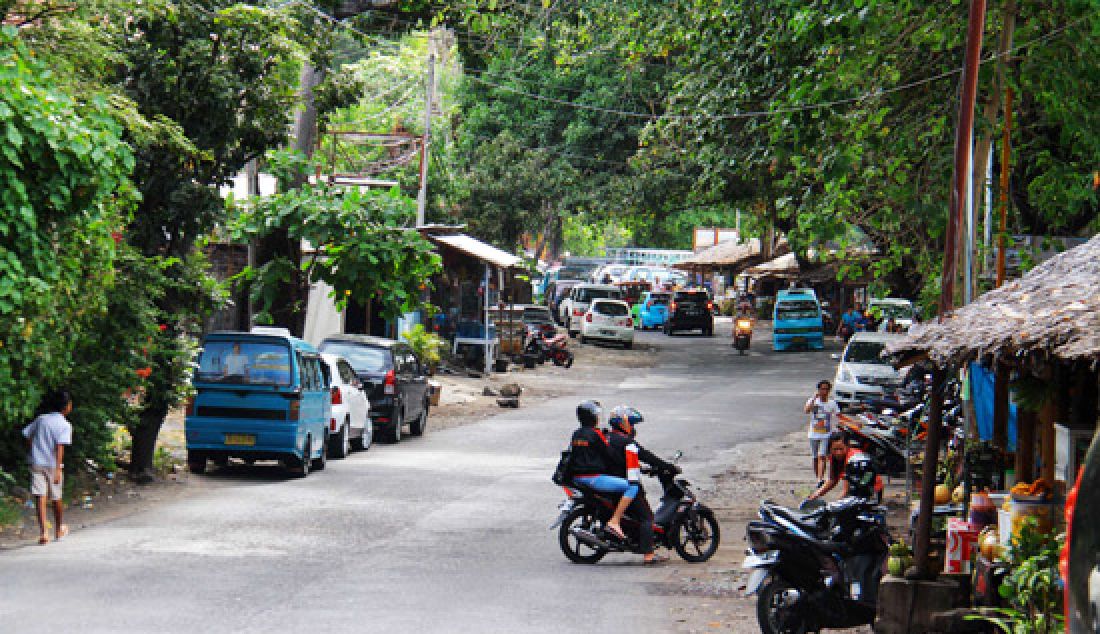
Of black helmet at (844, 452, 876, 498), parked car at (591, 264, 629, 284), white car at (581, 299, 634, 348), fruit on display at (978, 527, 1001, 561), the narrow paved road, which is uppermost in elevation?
parked car at (591, 264, 629, 284)

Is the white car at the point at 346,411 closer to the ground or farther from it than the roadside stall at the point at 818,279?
closer to the ground

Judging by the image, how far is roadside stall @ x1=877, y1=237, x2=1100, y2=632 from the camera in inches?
342

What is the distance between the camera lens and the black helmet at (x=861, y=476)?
11539 mm

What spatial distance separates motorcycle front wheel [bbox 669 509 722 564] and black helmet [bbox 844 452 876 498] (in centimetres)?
260

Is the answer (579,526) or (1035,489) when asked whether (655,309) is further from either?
(1035,489)

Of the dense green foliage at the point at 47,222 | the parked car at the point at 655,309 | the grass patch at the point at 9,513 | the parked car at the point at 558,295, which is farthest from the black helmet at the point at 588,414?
the parked car at the point at 655,309

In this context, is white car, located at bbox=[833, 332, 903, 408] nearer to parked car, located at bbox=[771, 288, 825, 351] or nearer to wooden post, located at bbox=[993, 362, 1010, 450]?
wooden post, located at bbox=[993, 362, 1010, 450]

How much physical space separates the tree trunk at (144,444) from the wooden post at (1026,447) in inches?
435

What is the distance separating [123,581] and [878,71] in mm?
12277

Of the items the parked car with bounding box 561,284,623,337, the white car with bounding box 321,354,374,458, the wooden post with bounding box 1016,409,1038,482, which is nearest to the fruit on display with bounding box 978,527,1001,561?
the wooden post with bounding box 1016,409,1038,482

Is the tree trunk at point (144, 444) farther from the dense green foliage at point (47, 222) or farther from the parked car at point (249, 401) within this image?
the dense green foliage at point (47, 222)

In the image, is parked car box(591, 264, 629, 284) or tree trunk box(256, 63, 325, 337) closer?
tree trunk box(256, 63, 325, 337)

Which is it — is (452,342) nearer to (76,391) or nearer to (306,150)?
(306,150)

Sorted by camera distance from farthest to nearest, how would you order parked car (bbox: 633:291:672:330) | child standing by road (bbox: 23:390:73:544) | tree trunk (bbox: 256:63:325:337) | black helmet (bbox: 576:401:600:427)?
parked car (bbox: 633:291:672:330)
tree trunk (bbox: 256:63:325:337)
black helmet (bbox: 576:401:600:427)
child standing by road (bbox: 23:390:73:544)
